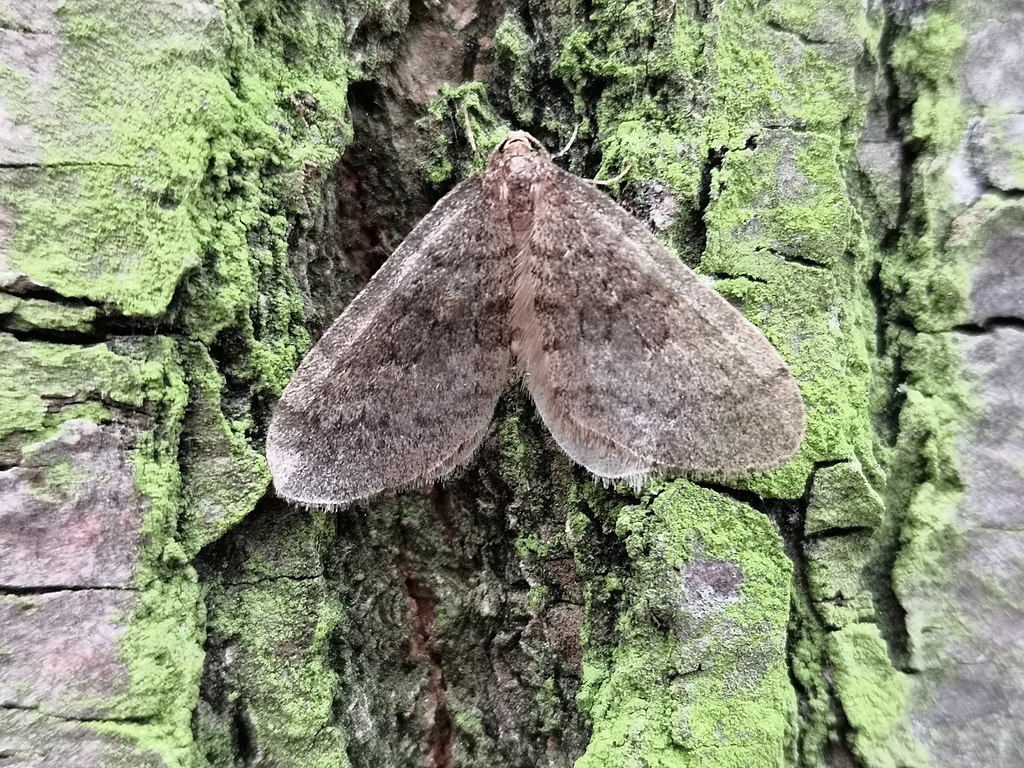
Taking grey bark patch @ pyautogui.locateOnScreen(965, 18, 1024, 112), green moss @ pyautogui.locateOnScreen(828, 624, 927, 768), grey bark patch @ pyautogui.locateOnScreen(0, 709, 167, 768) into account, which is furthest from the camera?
grey bark patch @ pyautogui.locateOnScreen(965, 18, 1024, 112)

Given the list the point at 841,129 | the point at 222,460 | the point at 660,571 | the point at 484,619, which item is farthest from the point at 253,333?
the point at 841,129

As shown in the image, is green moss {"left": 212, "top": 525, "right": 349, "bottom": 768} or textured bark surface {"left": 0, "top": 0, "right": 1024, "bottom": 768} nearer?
textured bark surface {"left": 0, "top": 0, "right": 1024, "bottom": 768}

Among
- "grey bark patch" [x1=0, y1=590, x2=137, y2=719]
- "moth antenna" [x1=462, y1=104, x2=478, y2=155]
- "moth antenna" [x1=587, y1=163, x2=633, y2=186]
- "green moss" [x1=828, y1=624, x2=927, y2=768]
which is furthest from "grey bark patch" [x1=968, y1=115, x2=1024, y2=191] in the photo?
"grey bark patch" [x1=0, y1=590, x2=137, y2=719]

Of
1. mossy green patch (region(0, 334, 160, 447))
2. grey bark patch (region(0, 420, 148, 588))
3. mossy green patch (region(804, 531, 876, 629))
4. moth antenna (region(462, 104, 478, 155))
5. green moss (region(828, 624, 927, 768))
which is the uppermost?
moth antenna (region(462, 104, 478, 155))

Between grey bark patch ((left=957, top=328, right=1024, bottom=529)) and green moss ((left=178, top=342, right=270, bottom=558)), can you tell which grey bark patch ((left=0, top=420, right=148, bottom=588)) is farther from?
grey bark patch ((left=957, top=328, right=1024, bottom=529))

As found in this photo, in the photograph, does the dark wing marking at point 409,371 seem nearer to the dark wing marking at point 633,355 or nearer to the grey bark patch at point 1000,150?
the dark wing marking at point 633,355

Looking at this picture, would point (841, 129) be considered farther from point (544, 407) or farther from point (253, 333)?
point (253, 333)

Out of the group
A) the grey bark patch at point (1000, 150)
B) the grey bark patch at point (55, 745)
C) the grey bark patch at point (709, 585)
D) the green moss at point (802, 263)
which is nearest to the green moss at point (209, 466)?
the grey bark patch at point (55, 745)

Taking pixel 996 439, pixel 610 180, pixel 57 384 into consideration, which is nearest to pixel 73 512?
pixel 57 384
